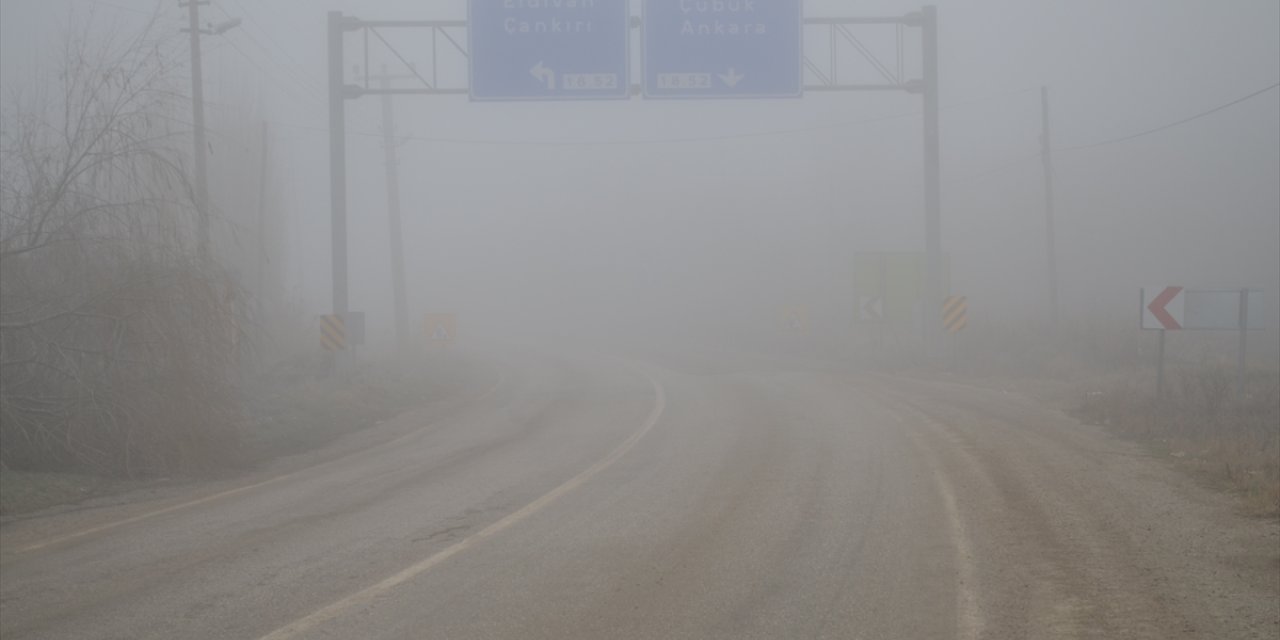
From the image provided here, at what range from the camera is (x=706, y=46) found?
24.7 m

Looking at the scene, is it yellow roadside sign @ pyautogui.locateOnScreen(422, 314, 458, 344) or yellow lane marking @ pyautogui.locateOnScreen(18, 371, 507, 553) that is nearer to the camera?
yellow lane marking @ pyautogui.locateOnScreen(18, 371, 507, 553)

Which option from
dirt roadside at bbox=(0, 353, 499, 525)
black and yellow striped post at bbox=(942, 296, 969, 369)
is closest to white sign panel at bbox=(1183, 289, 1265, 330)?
black and yellow striped post at bbox=(942, 296, 969, 369)

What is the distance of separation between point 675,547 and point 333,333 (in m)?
17.6

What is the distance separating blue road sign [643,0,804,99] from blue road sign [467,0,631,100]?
89 centimetres

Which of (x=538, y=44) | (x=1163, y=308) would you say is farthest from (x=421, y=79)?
(x=1163, y=308)

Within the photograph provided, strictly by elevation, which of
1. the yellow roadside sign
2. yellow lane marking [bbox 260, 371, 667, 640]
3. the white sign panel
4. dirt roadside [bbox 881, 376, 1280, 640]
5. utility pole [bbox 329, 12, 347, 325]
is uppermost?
utility pole [bbox 329, 12, 347, 325]

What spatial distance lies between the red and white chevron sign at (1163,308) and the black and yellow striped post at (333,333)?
16431 mm

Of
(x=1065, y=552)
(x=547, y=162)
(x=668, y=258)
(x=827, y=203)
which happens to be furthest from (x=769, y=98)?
(x=547, y=162)

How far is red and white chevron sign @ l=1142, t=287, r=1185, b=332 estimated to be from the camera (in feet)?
56.0

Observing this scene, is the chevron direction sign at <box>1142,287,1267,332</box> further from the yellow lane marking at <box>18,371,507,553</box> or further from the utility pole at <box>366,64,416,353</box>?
the utility pole at <box>366,64,416,353</box>

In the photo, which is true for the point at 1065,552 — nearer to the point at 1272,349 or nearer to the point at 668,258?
the point at 1272,349

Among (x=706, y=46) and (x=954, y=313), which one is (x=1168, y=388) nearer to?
(x=954, y=313)

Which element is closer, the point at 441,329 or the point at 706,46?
the point at 706,46

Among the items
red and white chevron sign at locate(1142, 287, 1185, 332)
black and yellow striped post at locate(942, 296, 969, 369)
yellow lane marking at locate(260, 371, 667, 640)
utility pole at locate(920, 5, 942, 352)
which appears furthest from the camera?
utility pole at locate(920, 5, 942, 352)
